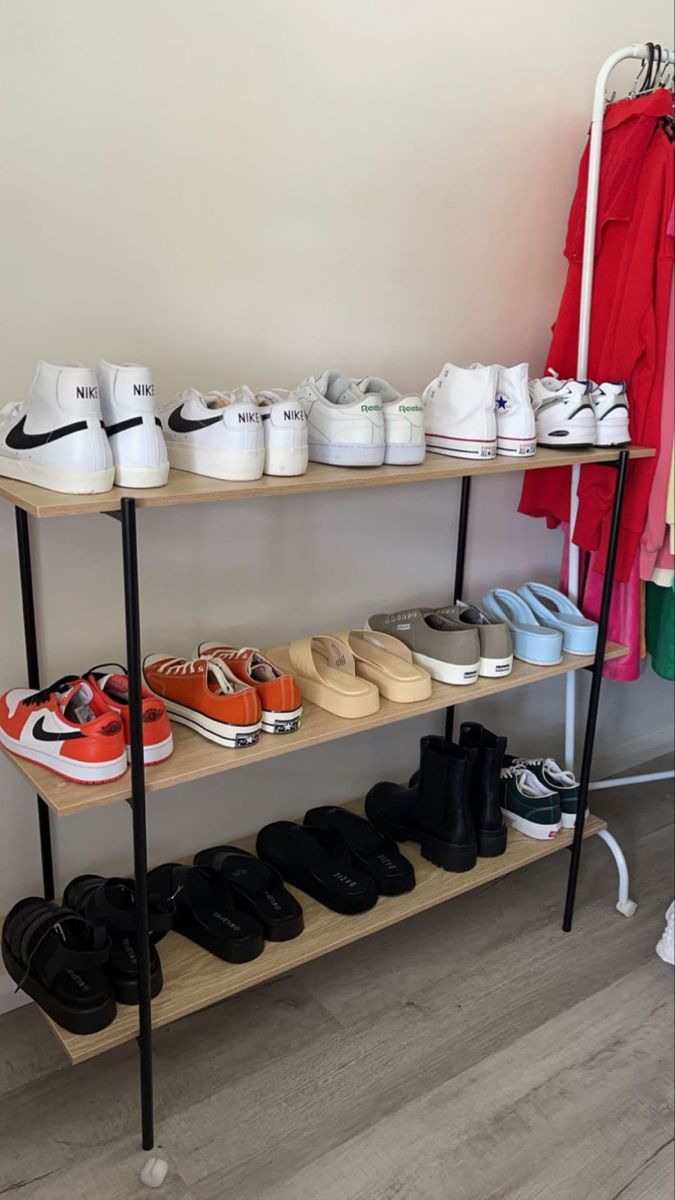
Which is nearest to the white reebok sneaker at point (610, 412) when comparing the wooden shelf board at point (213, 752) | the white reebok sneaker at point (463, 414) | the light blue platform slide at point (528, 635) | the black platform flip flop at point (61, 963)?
the white reebok sneaker at point (463, 414)

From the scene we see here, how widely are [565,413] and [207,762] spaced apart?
2.95 ft

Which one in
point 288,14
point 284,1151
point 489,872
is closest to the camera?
point 284,1151

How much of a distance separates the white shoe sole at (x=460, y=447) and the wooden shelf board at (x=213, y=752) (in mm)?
419

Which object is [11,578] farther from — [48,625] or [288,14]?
[288,14]

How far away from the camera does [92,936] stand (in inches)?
59.1

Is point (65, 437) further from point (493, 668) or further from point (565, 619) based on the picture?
point (565, 619)

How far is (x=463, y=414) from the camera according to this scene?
1611 mm

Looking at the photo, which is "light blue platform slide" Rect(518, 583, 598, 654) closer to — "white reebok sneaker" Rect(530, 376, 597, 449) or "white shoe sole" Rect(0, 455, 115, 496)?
"white reebok sneaker" Rect(530, 376, 597, 449)

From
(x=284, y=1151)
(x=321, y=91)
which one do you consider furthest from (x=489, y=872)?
(x=321, y=91)

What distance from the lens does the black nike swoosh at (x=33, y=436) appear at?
1.19 m

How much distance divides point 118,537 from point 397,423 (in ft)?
1.72

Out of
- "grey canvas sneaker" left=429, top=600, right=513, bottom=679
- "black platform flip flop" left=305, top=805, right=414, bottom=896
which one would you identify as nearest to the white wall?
"black platform flip flop" left=305, top=805, right=414, bottom=896

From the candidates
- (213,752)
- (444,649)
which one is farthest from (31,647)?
(444,649)

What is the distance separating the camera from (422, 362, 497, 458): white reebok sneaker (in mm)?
1597
